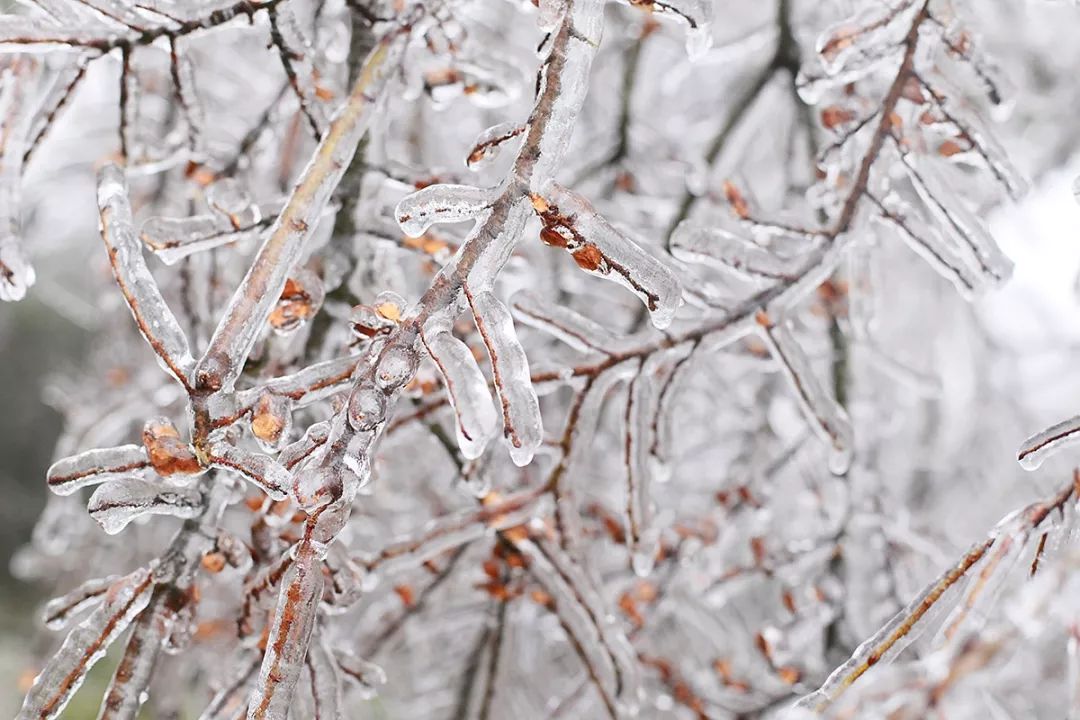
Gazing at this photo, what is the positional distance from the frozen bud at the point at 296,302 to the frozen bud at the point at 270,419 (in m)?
0.19

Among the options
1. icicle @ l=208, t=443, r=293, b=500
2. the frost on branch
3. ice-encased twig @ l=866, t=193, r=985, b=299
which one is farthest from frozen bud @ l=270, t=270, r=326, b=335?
ice-encased twig @ l=866, t=193, r=985, b=299

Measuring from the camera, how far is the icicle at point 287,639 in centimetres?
75

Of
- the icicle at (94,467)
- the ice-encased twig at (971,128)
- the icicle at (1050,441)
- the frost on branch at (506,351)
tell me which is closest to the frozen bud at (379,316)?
the frost on branch at (506,351)

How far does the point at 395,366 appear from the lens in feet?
2.35

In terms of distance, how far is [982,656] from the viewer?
1.85ft

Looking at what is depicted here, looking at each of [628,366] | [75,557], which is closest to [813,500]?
[628,366]

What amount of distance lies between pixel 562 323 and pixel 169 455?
52 cm

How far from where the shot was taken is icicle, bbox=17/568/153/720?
88 centimetres

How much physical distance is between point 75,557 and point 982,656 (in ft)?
12.6

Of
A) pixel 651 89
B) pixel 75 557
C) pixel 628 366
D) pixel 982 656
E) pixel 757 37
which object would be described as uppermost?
pixel 651 89

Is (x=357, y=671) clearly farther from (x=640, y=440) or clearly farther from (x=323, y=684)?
(x=640, y=440)

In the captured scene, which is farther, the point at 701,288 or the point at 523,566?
the point at 523,566

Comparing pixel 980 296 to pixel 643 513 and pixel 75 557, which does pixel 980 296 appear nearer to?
pixel 643 513

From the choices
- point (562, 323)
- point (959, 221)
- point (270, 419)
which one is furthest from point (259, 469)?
point (959, 221)
